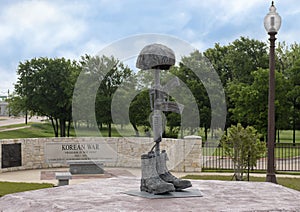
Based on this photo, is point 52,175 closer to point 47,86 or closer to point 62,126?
point 47,86

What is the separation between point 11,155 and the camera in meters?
19.5

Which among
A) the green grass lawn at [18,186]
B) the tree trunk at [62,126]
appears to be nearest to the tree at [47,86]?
the tree trunk at [62,126]

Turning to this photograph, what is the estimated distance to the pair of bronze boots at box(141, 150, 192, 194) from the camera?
8500mm

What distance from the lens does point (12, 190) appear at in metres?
13.3

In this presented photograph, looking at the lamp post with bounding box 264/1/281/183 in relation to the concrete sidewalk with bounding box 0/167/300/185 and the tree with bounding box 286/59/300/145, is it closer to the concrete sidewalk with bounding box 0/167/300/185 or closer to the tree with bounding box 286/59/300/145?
the concrete sidewalk with bounding box 0/167/300/185

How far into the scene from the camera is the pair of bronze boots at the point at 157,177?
8.50 metres

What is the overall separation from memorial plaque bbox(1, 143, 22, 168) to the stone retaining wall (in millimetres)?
Answer: 143

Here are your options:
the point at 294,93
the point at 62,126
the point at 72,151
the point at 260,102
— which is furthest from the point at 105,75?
the point at 294,93

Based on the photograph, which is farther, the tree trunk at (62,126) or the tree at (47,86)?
the tree trunk at (62,126)

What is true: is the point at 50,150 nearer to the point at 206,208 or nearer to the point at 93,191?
the point at 93,191

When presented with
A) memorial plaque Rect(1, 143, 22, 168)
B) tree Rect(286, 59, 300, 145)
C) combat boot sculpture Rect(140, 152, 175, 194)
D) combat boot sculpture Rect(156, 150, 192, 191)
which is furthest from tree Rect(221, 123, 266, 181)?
tree Rect(286, 59, 300, 145)

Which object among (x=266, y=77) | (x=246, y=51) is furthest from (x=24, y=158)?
(x=246, y=51)

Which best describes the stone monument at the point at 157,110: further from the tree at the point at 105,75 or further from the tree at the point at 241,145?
the tree at the point at 241,145

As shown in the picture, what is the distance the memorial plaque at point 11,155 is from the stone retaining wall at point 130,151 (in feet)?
0.47
